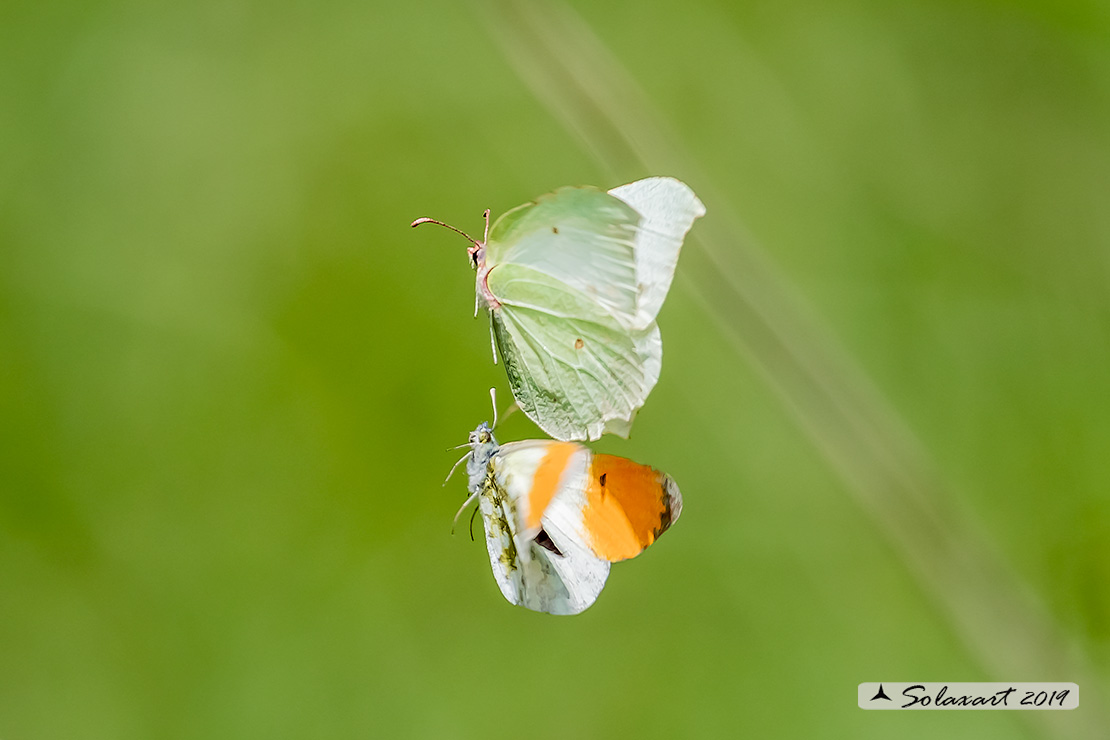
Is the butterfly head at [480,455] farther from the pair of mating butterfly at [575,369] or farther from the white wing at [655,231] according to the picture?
the white wing at [655,231]

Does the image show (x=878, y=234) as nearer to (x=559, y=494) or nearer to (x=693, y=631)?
(x=693, y=631)

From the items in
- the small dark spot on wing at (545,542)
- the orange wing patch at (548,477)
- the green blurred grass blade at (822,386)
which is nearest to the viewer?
the orange wing patch at (548,477)

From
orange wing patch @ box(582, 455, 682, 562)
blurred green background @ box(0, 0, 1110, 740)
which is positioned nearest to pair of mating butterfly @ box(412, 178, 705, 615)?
orange wing patch @ box(582, 455, 682, 562)

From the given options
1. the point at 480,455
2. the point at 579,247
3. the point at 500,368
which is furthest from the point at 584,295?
the point at 500,368

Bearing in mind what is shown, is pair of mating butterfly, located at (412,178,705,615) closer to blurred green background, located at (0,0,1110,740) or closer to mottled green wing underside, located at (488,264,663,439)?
mottled green wing underside, located at (488,264,663,439)

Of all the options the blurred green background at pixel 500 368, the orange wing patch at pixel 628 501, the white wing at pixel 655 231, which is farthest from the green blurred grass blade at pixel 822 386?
the orange wing patch at pixel 628 501
